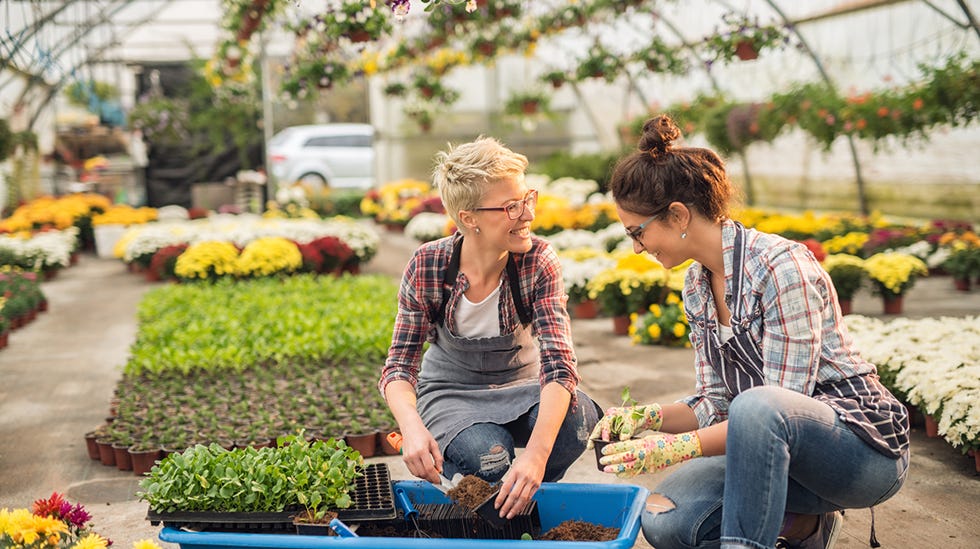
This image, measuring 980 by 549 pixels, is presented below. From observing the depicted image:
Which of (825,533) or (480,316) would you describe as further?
(480,316)

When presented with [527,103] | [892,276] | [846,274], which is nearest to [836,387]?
[846,274]

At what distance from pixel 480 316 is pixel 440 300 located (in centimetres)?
13

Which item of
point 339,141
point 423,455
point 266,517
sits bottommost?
point 266,517

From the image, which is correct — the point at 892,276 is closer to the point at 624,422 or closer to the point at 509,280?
the point at 509,280

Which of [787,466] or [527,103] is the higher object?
[527,103]

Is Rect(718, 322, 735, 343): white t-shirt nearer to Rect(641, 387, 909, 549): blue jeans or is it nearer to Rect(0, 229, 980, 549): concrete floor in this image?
Rect(641, 387, 909, 549): blue jeans

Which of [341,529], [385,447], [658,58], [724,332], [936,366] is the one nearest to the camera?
[341,529]

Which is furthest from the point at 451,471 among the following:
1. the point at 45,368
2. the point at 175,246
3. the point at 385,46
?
the point at 385,46

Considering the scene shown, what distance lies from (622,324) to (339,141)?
43.6ft

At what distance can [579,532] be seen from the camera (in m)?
2.26

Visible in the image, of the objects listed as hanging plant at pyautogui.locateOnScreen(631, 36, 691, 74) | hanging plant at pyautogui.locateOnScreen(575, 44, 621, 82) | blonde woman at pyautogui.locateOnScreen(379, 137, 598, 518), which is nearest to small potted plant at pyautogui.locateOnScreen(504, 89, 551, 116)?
hanging plant at pyautogui.locateOnScreen(575, 44, 621, 82)

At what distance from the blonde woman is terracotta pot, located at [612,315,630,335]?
10.3ft

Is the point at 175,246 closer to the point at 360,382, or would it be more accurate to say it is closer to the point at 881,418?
the point at 360,382

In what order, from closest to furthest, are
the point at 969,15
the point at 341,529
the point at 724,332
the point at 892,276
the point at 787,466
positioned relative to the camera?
the point at 787,466
the point at 341,529
the point at 724,332
the point at 892,276
the point at 969,15
